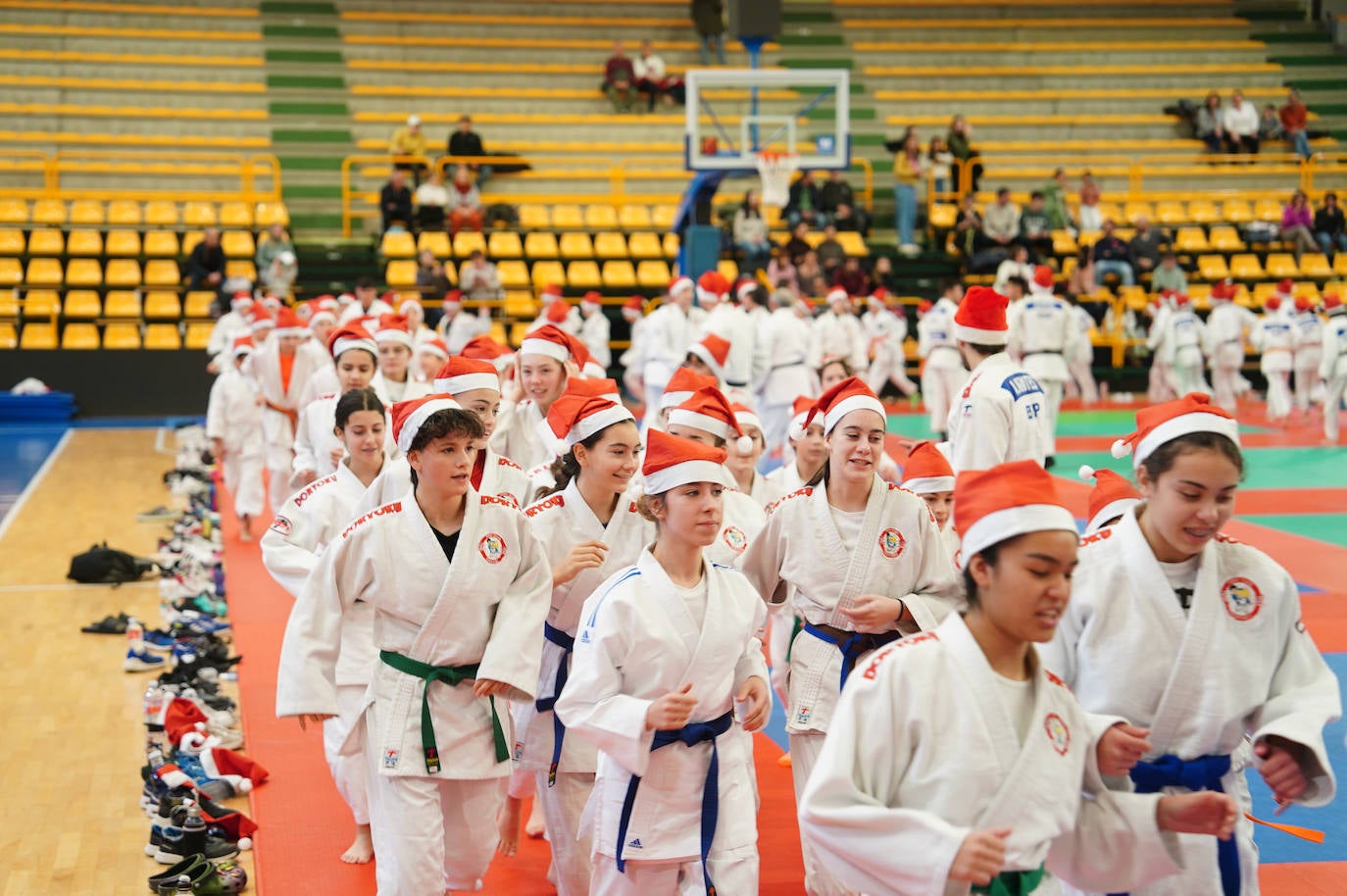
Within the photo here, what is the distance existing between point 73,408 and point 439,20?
443 inches

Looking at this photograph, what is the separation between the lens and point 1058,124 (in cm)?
2758

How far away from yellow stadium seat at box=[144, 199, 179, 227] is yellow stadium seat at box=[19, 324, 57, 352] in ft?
Result: 8.29

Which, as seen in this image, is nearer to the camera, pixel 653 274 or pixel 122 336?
pixel 122 336

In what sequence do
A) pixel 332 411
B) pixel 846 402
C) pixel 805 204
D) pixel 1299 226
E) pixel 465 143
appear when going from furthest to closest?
pixel 1299 226 < pixel 805 204 < pixel 465 143 < pixel 332 411 < pixel 846 402

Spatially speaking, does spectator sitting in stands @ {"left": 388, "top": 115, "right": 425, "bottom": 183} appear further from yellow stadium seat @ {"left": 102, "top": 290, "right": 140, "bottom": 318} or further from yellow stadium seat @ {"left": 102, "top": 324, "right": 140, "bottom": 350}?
yellow stadium seat @ {"left": 102, "top": 324, "right": 140, "bottom": 350}

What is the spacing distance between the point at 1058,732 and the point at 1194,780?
679 mm

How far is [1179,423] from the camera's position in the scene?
338 centimetres

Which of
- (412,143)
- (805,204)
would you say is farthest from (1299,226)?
(412,143)

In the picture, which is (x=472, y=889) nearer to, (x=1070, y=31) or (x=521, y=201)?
(x=521, y=201)

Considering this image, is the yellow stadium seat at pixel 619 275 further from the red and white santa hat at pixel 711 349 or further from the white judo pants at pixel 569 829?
the white judo pants at pixel 569 829

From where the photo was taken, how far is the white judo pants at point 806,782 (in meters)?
4.37

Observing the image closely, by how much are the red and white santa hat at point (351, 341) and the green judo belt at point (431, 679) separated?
11.5ft

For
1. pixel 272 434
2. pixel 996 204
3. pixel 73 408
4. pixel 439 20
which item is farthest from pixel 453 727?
pixel 439 20

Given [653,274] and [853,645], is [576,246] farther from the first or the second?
[853,645]
